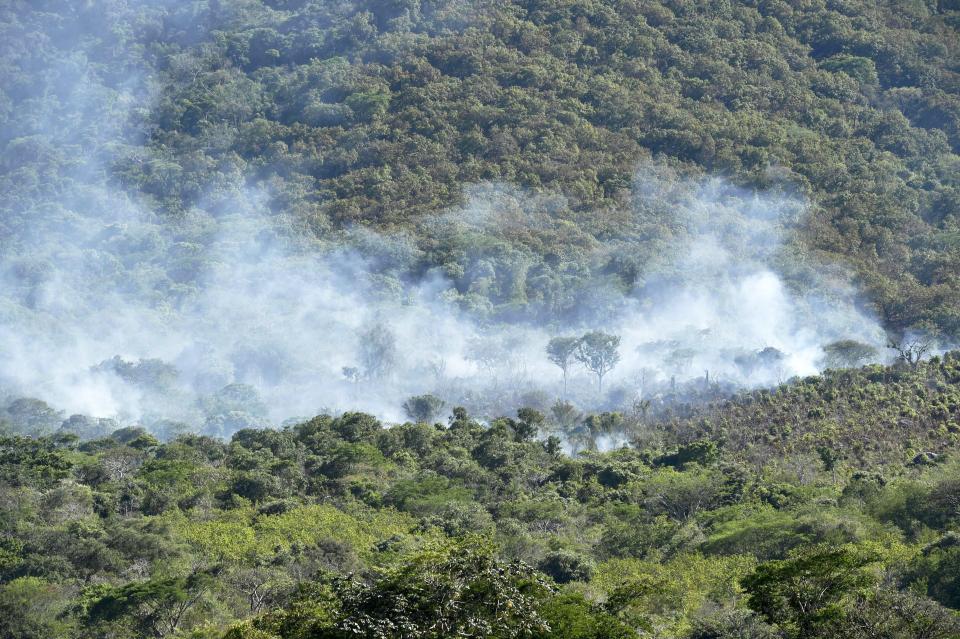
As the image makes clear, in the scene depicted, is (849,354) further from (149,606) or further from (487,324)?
(149,606)

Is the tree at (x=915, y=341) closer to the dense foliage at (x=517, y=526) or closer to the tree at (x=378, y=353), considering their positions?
the dense foliage at (x=517, y=526)

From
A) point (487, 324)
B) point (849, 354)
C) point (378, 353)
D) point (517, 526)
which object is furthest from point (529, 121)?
point (517, 526)

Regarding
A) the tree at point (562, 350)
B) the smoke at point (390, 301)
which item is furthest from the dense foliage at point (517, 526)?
the smoke at point (390, 301)

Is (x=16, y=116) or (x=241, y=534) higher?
(x=16, y=116)

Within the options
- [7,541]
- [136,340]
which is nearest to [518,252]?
A: [136,340]

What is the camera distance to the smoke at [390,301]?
10938 cm

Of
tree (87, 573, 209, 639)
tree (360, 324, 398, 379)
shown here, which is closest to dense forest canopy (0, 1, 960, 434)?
tree (360, 324, 398, 379)

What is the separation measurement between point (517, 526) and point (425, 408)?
125ft

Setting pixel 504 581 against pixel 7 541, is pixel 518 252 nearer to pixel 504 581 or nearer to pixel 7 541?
pixel 7 541

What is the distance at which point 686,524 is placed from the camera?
58.4m

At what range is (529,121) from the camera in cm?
15850

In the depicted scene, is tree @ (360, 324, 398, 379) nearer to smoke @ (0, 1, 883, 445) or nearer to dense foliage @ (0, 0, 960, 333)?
smoke @ (0, 1, 883, 445)

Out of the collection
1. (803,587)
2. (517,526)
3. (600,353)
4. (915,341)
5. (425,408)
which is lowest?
(803,587)

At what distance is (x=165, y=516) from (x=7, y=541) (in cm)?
845
